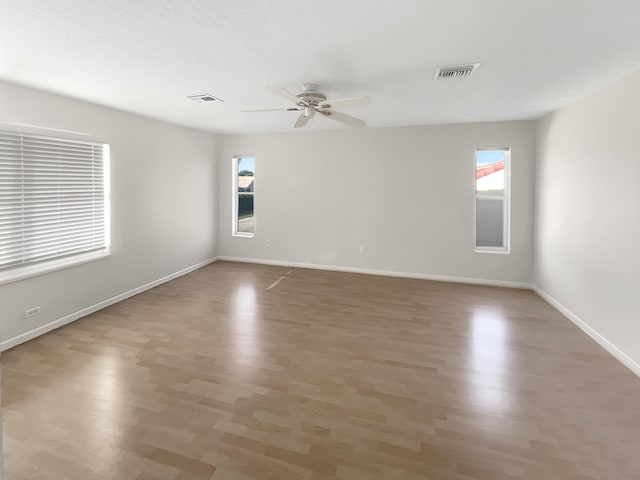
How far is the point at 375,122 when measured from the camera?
5160 mm

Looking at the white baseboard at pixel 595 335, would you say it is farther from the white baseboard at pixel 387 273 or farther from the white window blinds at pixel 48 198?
the white window blinds at pixel 48 198

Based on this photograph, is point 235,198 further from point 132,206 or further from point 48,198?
point 48,198

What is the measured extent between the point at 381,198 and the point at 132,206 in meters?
3.94

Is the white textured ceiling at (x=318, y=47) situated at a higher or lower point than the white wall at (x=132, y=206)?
higher

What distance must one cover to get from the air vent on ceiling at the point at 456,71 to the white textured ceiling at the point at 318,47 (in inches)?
3.7

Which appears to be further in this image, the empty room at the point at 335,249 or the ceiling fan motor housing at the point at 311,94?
the ceiling fan motor housing at the point at 311,94

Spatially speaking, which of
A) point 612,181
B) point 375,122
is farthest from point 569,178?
point 375,122

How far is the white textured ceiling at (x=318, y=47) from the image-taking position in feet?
6.40

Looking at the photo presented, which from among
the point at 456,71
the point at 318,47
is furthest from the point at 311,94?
the point at 456,71

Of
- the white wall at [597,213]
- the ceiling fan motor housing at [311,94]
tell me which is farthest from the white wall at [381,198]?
the ceiling fan motor housing at [311,94]

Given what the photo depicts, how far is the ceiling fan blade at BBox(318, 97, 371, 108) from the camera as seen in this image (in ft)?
9.71

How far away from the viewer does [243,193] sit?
22.4ft

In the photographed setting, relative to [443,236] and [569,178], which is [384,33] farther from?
[443,236]

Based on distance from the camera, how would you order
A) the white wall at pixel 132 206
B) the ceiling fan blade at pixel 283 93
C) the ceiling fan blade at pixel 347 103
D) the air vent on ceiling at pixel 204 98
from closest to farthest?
the ceiling fan blade at pixel 283 93 → the ceiling fan blade at pixel 347 103 → the white wall at pixel 132 206 → the air vent on ceiling at pixel 204 98
